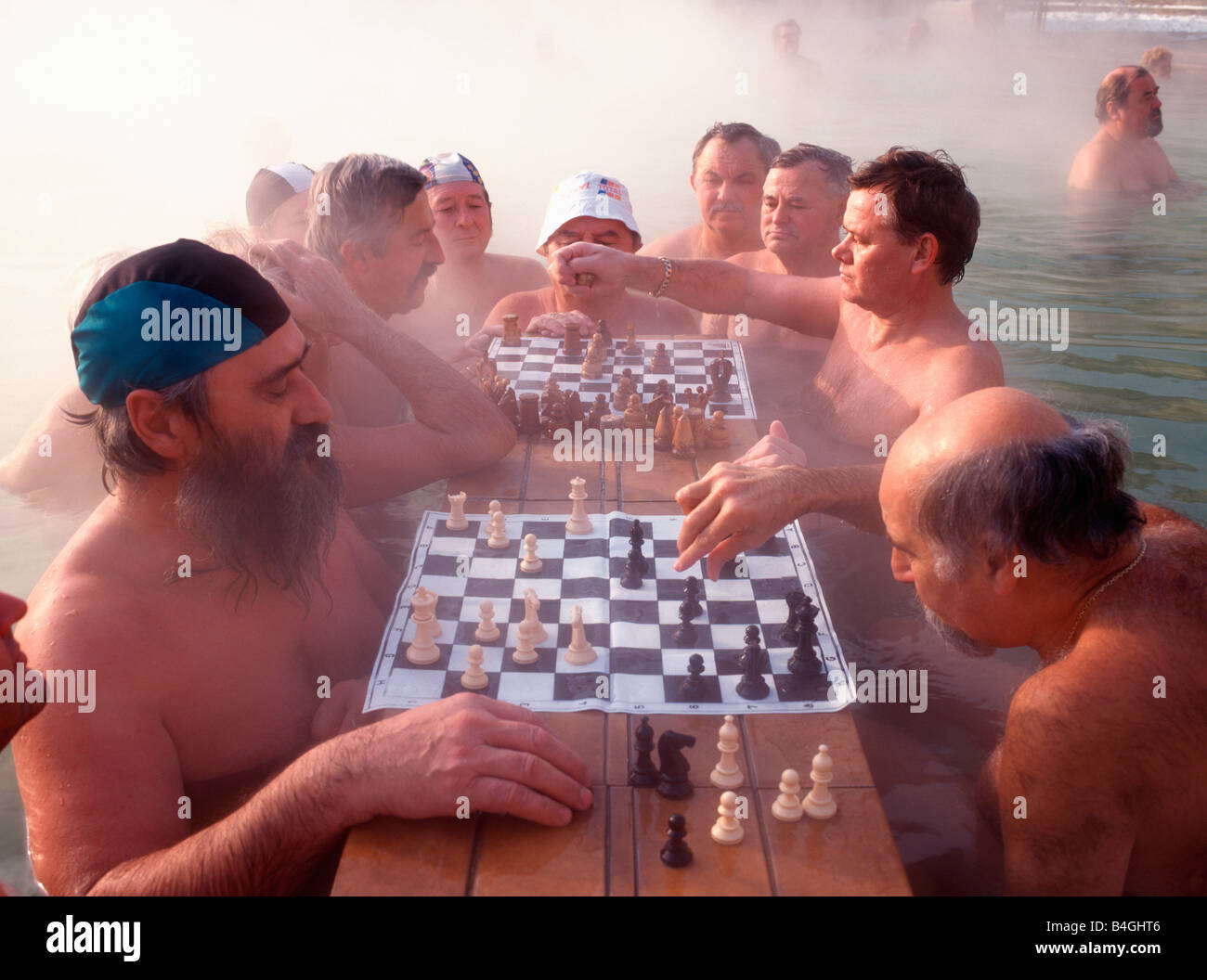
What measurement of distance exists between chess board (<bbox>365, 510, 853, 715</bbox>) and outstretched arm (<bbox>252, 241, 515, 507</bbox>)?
344 mm

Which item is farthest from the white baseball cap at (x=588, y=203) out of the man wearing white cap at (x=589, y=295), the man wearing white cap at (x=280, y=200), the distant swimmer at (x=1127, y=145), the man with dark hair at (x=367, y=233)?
the distant swimmer at (x=1127, y=145)

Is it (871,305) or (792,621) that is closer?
(792,621)

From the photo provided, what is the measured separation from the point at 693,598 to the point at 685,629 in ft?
0.36

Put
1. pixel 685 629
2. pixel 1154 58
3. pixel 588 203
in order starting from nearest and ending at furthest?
1. pixel 685 629
2. pixel 588 203
3. pixel 1154 58

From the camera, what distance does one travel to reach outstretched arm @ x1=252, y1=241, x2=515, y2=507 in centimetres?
331

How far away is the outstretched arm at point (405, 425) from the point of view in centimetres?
331

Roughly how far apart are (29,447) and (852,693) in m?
3.50

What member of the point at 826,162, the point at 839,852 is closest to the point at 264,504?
the point at 839,852

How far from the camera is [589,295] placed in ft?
16.4

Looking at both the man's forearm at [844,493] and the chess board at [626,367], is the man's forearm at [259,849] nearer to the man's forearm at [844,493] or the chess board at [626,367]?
the man's forearm at [844,493]

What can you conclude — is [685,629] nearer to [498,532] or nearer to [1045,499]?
[498,532]

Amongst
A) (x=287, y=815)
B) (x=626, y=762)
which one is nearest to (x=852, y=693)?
(x=626, y=762)

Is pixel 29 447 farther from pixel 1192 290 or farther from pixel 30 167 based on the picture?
pixel 30 167

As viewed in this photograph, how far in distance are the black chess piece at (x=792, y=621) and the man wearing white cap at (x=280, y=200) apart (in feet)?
11.9
